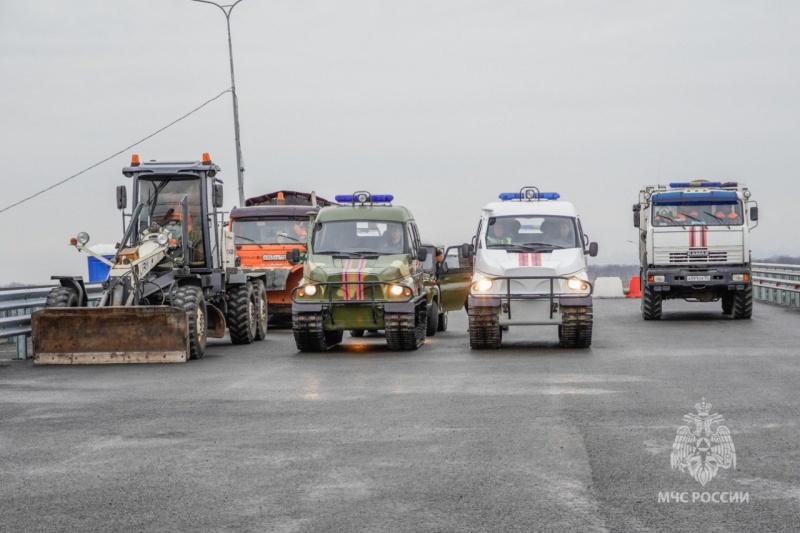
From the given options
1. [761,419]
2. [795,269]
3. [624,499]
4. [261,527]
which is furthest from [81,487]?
[795,269]

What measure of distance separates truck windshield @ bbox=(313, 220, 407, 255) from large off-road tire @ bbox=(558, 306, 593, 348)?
3.03 metres

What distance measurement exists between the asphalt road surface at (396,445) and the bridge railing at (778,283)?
56.5 feet

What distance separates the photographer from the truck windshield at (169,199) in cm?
2148

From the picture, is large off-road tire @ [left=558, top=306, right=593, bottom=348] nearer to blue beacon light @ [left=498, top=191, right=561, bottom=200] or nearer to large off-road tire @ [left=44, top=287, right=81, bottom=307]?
blue beacon light @ [left=498, top=191, right=561, bottom=200]

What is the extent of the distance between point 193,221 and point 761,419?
41.2ft

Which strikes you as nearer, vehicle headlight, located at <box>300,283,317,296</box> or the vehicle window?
vehicle headlight, located at <box>300,283,317,296</box>

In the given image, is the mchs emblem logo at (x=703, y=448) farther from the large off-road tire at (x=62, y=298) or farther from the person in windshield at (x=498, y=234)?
the large off-road tire at (x=62, y=298)

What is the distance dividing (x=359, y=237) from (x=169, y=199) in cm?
324

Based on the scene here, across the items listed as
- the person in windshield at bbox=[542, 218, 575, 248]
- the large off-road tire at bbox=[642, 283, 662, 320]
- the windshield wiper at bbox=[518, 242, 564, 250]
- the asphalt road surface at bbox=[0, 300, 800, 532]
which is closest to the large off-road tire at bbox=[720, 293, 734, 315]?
the large off-road tire at bbox=[642, 283, 662, 320]

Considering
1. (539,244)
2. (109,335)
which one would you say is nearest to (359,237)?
(539,244)

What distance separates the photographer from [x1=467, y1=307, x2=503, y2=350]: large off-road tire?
20.5 metres

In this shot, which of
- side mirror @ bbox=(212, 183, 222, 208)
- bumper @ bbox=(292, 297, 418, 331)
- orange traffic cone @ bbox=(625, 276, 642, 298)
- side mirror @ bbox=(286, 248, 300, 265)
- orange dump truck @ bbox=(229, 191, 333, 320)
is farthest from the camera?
orange traffic cone @ bbox=(625, 276, 642, 298)

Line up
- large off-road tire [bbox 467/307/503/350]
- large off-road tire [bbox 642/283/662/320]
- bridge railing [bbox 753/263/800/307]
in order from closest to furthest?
1. large off-road tire [bbox 467/307/503/350]
2. large off-road tire [bbox 642/283/662/320]
3. bridge railing [bbox 753/263/800/307]

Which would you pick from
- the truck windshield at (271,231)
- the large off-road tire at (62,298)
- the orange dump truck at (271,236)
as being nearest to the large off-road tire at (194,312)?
the large off-road tire at (62,298)
